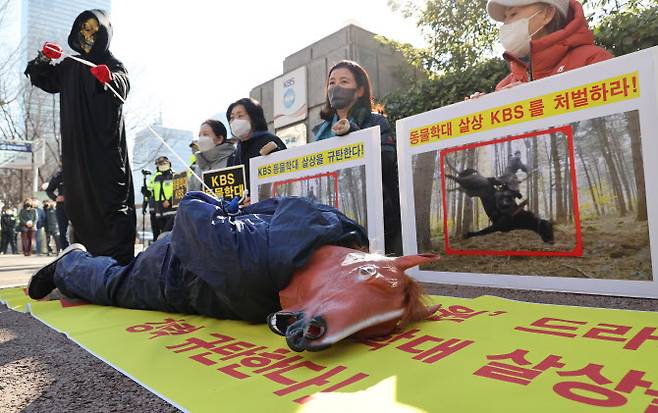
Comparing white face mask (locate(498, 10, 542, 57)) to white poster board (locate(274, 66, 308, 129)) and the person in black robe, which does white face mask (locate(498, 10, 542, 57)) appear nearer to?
the person in black robe

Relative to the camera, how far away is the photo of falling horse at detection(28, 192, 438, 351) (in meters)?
1.16

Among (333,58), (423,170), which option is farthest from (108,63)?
(333,58)

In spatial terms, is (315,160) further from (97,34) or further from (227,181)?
(97,34)

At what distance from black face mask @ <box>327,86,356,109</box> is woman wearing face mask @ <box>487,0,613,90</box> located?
106 centimetres

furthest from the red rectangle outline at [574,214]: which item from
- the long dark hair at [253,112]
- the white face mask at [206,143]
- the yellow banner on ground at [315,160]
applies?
the white face mask at [206,143]

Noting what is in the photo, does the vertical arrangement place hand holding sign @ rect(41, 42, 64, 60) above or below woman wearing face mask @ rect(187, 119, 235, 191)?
above

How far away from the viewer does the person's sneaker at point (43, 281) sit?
239cm

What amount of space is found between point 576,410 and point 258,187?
9.73 feet

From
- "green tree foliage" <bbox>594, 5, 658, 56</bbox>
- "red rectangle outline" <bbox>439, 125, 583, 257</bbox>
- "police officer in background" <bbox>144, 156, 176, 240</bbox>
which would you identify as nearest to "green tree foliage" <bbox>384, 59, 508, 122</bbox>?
"green tree foliage" <bbox>594, 5, 658, 56</bbox>

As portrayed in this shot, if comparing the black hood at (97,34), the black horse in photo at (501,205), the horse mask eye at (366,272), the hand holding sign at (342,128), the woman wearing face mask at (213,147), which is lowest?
the horse mask eye at (366,272)

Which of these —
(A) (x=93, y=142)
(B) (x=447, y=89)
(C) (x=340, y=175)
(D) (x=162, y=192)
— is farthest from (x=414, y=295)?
(D) (x=162, y=192)

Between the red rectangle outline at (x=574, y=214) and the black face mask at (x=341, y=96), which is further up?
the black face mask at (x=341, y=96)

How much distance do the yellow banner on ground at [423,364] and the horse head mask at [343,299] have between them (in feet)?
0.28

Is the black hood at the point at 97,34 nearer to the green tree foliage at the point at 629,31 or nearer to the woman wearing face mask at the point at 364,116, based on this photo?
the woman wearing face mask at the point at 364,116
